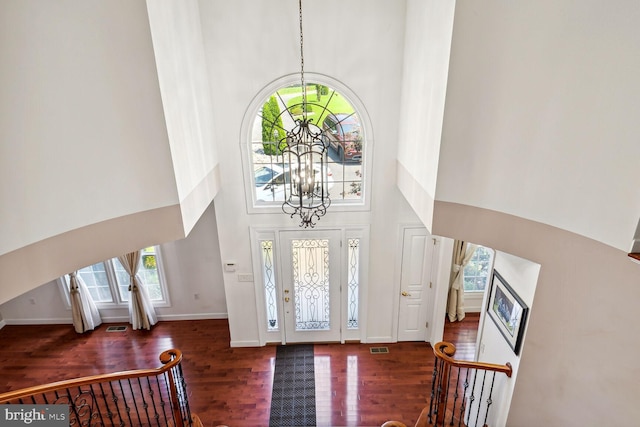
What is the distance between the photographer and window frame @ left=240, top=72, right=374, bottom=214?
476 cm

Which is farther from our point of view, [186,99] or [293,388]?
[293,388]

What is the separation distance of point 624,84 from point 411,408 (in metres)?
4.26

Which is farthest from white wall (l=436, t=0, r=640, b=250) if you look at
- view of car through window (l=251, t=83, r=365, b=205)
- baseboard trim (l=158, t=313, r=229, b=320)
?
baseboard trim (l=158, t=313, r=229, b=320)

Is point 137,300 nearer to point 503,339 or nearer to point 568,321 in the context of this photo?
point 503,339

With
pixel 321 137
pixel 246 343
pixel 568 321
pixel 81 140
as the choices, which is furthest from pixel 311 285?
pixel 81 140

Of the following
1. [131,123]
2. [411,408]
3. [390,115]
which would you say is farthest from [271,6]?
[411,408]

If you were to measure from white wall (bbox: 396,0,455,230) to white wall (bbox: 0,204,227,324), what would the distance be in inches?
137

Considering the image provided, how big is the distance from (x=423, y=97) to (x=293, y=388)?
4150 mm

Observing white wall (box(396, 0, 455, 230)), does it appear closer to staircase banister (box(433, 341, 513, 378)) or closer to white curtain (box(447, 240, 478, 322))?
staircase banister (box(433, 341, 513, 378))

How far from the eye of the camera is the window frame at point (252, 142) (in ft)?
15.6

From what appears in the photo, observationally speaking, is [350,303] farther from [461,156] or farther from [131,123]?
[131,123]

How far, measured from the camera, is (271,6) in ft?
14.5

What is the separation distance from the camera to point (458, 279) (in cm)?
639

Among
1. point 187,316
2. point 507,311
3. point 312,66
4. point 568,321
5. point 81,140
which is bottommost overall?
point 187,316
